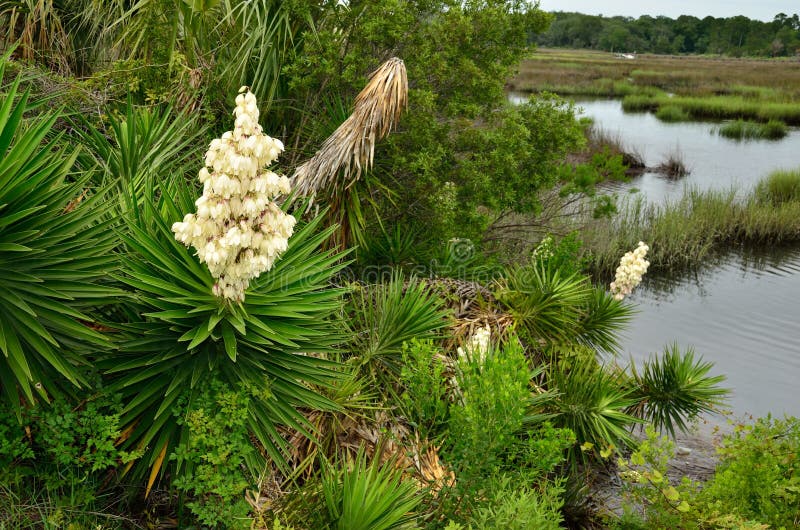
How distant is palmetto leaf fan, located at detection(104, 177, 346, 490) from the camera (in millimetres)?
4020

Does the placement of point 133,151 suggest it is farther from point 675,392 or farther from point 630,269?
point 675,392

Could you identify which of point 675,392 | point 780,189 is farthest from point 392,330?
point 780,189

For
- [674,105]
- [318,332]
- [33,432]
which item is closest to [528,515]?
[318,332]

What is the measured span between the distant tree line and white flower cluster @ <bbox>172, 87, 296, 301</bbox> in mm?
106089

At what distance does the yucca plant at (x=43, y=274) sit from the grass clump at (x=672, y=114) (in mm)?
37151

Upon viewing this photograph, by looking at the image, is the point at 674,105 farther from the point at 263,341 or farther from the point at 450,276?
the point at 263,341

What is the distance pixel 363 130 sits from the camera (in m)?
6.36

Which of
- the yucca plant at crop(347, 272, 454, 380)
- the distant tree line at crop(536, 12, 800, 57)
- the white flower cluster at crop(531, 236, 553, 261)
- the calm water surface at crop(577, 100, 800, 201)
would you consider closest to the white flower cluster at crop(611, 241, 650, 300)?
the white flower cluster at crop(531, 236, 553, 261)

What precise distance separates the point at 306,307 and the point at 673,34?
126 metres

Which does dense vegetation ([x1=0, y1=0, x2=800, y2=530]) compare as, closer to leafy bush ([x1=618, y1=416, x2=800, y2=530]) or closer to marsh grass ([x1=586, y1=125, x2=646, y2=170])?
leafy bush ([x1=618, y1=416, x2=800, y2=530])

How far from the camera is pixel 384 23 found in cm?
791

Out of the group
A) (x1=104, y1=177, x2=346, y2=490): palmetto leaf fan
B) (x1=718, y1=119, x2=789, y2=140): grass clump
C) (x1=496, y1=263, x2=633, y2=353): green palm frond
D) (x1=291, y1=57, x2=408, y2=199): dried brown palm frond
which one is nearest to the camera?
(x1=104, y1=177, x2=346, y2=490): palmetto leaf fan

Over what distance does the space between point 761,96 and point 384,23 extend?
1525 inches

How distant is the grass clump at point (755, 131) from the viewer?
31562 mm
